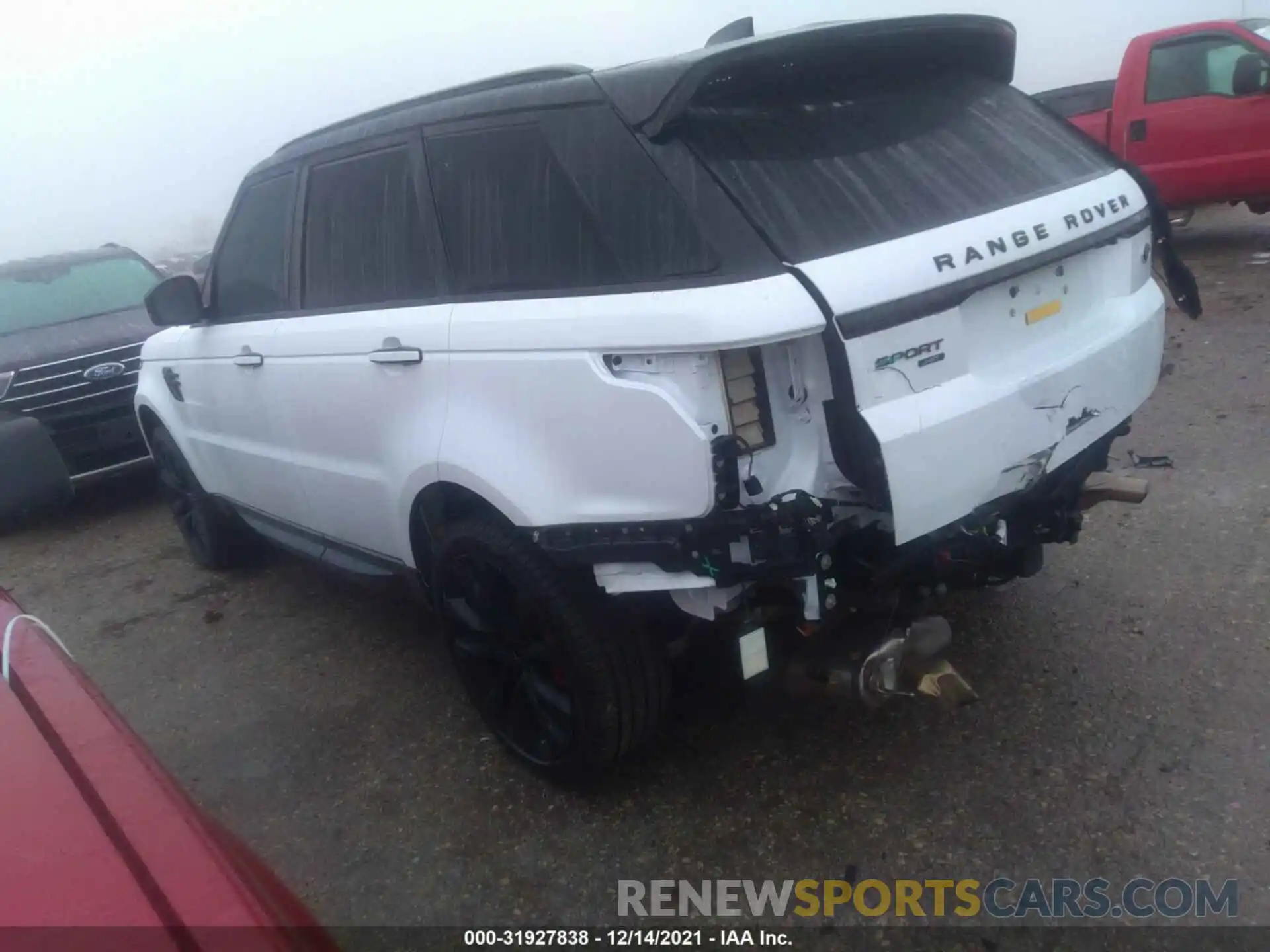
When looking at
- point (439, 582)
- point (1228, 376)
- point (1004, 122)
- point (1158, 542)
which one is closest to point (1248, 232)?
point (1228, 376)

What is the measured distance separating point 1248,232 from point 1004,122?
315 inches

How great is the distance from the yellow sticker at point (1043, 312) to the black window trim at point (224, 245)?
2.45 metres

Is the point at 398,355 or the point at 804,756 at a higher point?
the point at 398,355

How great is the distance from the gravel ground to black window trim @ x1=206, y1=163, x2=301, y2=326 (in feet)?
4.44

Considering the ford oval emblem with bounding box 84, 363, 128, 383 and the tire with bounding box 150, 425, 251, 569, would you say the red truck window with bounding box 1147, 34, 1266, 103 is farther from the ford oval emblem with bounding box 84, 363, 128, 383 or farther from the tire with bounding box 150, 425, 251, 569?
the ford oval emblem with bounding box 84, 363, 128, 383

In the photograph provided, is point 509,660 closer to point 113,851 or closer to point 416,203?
point 416,203

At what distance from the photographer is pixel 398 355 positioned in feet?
9.29

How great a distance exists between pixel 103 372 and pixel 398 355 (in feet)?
14.3

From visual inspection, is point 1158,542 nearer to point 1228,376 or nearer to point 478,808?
point 1228,376

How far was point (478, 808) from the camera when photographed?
2893 millimetres

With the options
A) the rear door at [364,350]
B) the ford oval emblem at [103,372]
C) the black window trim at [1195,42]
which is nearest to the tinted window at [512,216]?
the rear door at [364,350]

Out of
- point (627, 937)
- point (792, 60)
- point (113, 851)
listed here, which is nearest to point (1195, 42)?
point (792, 60)

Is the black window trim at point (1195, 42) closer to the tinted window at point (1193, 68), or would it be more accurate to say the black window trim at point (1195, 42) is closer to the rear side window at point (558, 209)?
the tinted window at point (1193, 68)

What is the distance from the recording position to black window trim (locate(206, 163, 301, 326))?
11.6ft
